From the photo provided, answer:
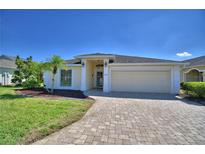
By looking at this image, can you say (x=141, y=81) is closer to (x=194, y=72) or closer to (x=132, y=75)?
(x=132, y=75)

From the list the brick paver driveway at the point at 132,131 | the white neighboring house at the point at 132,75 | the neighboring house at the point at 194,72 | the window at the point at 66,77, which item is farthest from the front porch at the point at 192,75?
the brick paver driveway at the point at 132,131

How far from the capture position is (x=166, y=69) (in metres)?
12.9

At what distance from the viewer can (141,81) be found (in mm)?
13445

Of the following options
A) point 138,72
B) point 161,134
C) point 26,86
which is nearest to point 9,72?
point 26,86

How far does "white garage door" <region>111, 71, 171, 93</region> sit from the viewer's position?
13.1 metres

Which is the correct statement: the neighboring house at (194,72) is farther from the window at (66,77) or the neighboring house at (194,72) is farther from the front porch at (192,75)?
the window at (66,77)

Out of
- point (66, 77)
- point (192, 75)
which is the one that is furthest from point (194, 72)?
point (66, 77)

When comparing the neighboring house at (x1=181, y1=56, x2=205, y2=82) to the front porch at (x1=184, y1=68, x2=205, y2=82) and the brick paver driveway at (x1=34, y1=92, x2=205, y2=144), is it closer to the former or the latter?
the front porch at (x1=184, y1=68, x2=205, y2=82)

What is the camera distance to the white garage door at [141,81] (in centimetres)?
1306

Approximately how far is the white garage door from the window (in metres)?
4.97
